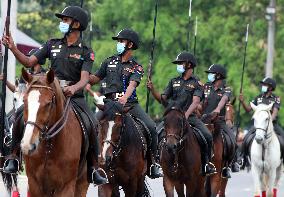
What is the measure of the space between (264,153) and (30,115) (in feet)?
45.0

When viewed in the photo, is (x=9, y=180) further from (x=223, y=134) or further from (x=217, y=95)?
(x=217, y=95)

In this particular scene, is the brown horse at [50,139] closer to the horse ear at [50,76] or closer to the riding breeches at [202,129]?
the horse ear at [50,76]

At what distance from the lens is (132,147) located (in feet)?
59.0

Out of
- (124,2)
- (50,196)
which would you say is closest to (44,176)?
(50,196)

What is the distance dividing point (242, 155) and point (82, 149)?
1424cm

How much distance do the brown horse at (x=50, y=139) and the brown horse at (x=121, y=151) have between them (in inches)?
98.9

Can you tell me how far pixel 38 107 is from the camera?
510 inches

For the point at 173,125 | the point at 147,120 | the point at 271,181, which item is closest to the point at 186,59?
the point at 173,125

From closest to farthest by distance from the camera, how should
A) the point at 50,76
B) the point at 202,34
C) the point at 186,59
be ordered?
1. the point at 50,76
2. the point at 186,59
3. the point at 202,34

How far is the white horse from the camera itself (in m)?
25.3

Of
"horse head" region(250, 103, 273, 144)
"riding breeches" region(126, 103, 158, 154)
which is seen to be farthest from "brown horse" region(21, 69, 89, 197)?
"horse head" region(250, 103, 273, 144)

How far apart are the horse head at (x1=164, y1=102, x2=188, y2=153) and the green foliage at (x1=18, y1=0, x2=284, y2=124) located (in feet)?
90.6

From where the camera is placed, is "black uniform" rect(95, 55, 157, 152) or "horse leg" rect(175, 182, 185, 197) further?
"horse leg" rect(175, 182, 185, 197)

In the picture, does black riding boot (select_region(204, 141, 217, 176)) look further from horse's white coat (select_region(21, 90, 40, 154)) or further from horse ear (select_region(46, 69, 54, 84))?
horse's white coat (select_region(21, 90, 40, 154))
